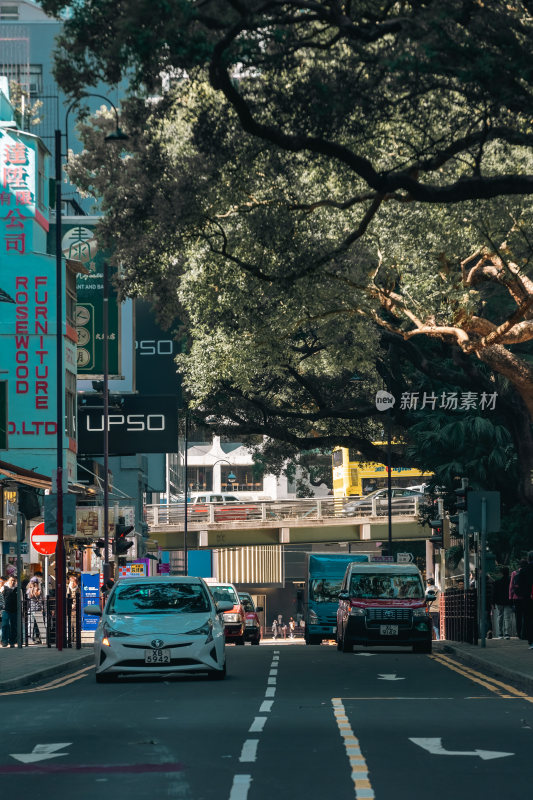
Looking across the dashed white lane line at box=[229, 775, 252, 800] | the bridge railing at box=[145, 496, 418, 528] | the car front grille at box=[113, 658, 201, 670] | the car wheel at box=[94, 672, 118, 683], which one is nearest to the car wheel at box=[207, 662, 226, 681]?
the car front grille at box=[113, 658, 201, 670]

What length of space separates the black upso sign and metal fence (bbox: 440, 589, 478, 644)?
411 inches

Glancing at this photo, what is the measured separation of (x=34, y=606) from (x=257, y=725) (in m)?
28.3

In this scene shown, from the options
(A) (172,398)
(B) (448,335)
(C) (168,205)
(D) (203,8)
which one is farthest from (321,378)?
(D) (203,8)

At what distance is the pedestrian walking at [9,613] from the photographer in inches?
1308

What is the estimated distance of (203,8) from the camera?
62.2 ft

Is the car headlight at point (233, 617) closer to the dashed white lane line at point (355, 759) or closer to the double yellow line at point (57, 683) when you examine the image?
the double yellow line at point (57, 683)

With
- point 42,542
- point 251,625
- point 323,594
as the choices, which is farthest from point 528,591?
point 251,625

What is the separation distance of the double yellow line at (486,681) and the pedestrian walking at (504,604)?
7.70 metres

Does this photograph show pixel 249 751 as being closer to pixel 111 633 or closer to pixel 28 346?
pixel 111 633

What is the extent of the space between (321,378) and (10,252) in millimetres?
10296

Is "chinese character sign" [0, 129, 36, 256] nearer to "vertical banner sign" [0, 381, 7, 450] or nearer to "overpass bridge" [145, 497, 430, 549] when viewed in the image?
"vertical banner sign" [0, 381, 7, 450]

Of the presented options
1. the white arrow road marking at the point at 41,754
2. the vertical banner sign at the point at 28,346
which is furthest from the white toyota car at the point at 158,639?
the vertical banner sign at the point at 28,346

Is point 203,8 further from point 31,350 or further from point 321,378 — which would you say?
point 321,378

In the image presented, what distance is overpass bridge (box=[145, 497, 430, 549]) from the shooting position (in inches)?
3063
